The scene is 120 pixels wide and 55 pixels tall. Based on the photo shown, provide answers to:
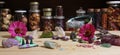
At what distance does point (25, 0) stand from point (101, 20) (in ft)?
1.31

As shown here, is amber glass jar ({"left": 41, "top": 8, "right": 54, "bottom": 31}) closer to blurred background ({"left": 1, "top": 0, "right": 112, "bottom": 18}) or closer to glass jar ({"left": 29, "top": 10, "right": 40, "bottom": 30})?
glass jar ({"left": 29, "top": 10, "right": 40, "bottom": 30})

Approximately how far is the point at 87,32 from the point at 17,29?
0.26 m

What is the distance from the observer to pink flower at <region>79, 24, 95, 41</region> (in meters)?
0.90

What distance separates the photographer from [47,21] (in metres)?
1.08

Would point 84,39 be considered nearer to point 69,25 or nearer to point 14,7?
point 69,25

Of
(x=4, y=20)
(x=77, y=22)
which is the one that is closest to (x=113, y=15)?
(x=77, y=22)

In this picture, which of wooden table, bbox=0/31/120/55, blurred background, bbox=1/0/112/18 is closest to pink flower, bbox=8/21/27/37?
wooden table, bbox=0/31/120/55

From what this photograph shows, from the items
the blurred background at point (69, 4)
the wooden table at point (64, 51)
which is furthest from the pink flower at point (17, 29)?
the blurred background at point (69, 4)

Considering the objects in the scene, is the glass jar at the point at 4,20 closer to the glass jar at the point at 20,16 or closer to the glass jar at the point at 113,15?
the glass jar at the point at 20,16

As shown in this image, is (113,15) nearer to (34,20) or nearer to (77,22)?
(77,22)

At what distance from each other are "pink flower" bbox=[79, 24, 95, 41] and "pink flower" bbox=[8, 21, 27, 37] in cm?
22

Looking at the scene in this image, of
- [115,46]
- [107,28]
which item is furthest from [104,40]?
[107,28]

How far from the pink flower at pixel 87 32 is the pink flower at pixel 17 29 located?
8.5 inches

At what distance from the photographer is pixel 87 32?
2.95ft
